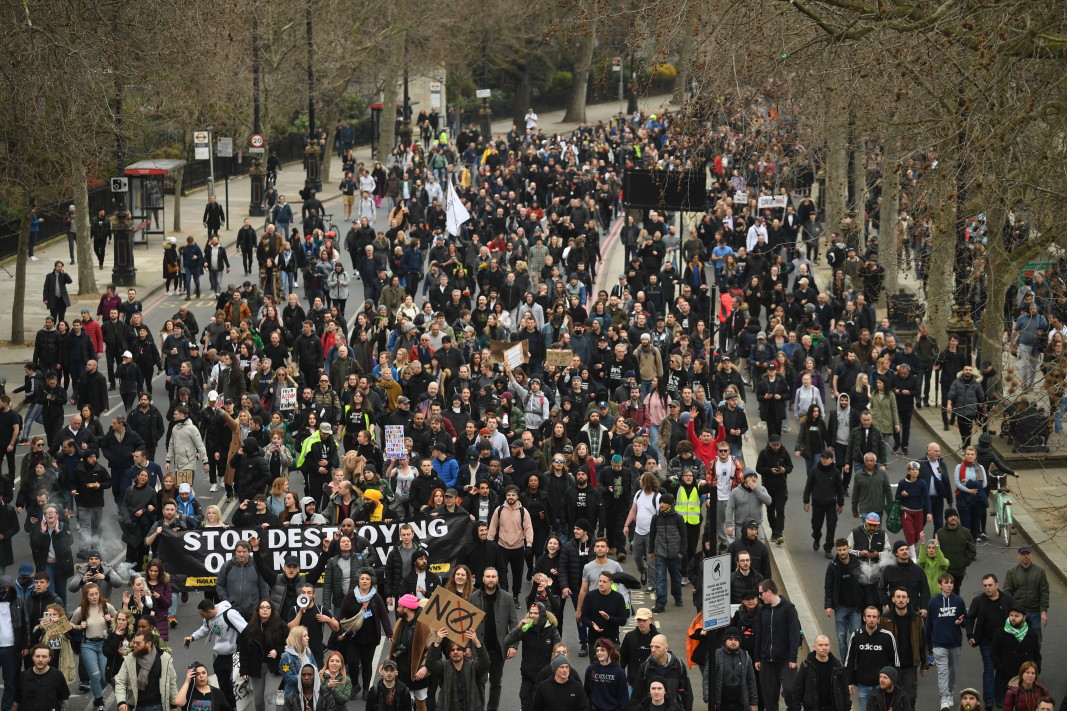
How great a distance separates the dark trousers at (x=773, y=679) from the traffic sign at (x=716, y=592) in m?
0.89

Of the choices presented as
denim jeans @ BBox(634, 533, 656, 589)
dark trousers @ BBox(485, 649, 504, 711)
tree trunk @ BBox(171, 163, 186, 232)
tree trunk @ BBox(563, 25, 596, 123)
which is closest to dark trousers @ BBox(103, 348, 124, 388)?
denim jeans @ BBox(634, 533, 656, 589)

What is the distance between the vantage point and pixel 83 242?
35031mm

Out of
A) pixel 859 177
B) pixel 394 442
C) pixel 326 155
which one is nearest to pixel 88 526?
pixel 394 442

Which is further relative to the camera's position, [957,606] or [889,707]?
[957,606]

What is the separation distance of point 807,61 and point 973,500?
5.35 meters

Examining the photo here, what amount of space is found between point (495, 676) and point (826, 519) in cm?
613

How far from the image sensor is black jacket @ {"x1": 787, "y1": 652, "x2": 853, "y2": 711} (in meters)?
13.8

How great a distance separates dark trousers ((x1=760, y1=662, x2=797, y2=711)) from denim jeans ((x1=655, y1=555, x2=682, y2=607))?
9.36 feet

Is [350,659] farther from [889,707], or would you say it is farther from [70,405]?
[70,405]

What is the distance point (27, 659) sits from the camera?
14.6 meters

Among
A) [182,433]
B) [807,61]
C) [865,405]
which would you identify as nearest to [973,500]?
[865,405]

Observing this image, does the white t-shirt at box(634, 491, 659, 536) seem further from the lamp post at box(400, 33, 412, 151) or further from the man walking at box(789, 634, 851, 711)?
the lamp post at box(400, 33, 412, 151)

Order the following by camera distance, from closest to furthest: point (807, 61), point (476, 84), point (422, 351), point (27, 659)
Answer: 1. point (27, 659)
2. point (807, 61)
3. point (422, 351)
4. point (476, 84)

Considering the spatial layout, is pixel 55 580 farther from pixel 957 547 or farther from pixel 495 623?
pixel 957 547
